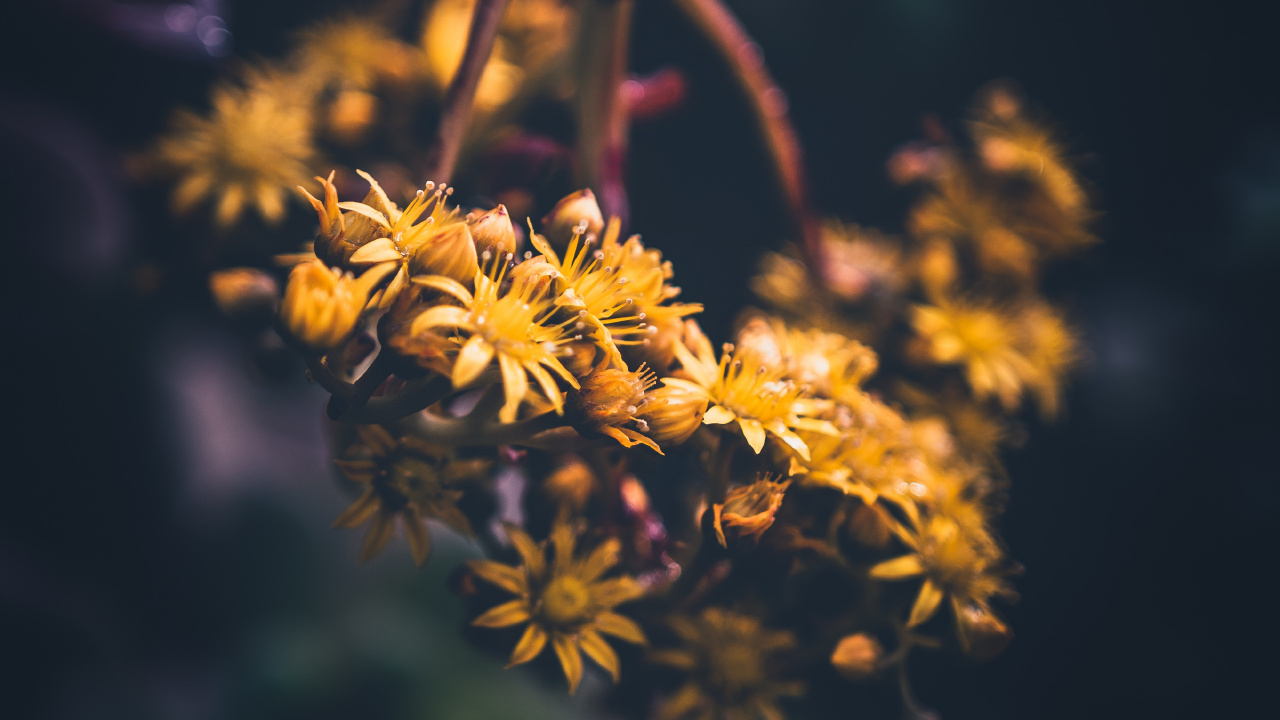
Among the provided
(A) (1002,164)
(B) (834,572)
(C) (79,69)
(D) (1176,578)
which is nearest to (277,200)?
(C) (79,69)

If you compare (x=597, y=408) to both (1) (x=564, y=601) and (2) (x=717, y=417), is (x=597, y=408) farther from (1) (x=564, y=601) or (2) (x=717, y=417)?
(1) (x=564, y=601)

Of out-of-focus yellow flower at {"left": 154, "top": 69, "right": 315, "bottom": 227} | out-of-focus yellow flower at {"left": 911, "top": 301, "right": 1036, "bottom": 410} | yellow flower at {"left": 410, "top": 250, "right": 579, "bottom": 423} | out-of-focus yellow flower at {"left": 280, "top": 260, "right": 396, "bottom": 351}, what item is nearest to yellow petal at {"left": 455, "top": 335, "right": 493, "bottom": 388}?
yellow flower at {"left": 410, "top": 250, "right": 579, "bottom": 423}

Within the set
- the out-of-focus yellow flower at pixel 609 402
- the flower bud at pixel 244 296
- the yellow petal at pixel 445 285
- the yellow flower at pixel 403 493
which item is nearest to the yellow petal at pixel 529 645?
the yellow flower at pixel 403 493

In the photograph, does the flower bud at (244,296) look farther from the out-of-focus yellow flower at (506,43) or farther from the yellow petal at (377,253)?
the out-of-focus yellow flower at (506,43)

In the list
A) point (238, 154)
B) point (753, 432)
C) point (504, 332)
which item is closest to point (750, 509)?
point (753, 432)

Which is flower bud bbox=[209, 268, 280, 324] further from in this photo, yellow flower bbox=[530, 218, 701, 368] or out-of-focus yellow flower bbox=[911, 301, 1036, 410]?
out-of-focus yellow flower bbox=[911, 301, 1036, 410]
